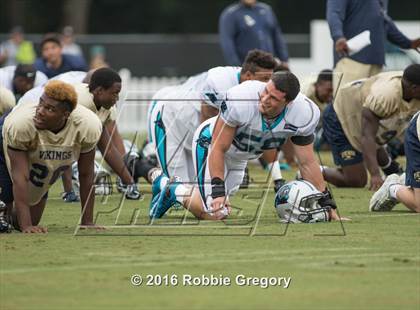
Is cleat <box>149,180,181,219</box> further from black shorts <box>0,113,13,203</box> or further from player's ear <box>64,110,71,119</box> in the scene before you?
player's ear <box>64,110,71,119</box>

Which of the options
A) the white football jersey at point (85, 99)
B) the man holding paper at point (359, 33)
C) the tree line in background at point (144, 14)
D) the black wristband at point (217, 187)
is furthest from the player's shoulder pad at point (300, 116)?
the tree line in background at point (144, 14)

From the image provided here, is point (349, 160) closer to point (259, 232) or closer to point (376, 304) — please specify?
point (259, 232)

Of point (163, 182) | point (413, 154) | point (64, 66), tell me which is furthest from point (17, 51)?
point (413, 154)

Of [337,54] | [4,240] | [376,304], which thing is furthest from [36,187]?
[337,54]

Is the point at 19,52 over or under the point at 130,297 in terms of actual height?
under

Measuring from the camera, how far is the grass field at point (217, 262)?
6.63m

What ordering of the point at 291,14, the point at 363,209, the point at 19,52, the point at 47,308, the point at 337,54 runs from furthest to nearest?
the point at 291,14, the point at 19,52, the point at 337,54, the point at 363,209, the point at 47,308

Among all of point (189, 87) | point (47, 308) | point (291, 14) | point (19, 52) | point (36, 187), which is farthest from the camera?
point (291, 14)

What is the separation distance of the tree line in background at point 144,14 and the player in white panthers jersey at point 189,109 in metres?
26.4

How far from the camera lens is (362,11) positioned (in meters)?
13.9

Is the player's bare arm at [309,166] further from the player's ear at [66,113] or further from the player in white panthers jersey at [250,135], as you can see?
the player's ear at [66,113]

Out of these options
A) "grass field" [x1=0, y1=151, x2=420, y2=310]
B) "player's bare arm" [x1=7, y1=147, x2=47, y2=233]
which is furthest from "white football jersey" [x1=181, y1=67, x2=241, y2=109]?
"player's bare arm" [x1=7, y1=147, x2=47, y2=233]

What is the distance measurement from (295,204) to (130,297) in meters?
3.05

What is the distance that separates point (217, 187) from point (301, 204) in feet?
2.11
